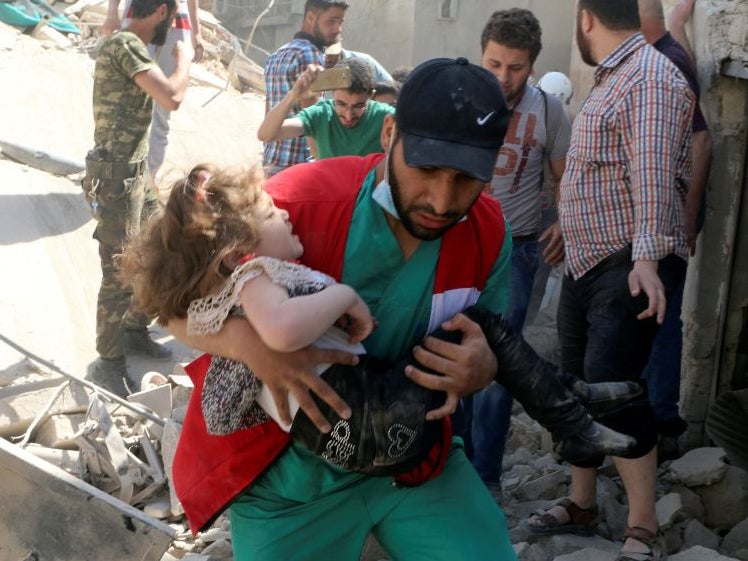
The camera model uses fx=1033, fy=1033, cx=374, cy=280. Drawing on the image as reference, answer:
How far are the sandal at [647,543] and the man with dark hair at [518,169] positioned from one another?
2.95 feet

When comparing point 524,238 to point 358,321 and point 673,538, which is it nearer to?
point 673,538

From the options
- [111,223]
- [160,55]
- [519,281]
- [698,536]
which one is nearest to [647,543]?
[698,536]

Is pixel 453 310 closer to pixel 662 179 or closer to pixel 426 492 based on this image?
pixel 426 492

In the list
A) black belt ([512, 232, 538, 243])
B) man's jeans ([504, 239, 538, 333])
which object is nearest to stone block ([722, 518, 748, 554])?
man's jeans ([504, 239, 538, 333])

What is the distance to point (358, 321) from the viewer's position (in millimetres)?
2432

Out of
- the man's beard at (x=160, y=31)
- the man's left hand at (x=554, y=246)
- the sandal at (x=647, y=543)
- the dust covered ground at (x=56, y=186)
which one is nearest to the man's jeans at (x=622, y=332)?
the sandal at (x=647, y=543)

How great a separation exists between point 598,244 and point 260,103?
11.1m

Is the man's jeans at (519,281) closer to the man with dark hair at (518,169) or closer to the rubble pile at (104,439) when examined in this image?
the man with dark hair at (518,169)

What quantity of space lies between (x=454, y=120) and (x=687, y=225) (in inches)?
98.2

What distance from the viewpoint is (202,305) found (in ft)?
7.95

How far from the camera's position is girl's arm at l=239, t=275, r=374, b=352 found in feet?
7.49

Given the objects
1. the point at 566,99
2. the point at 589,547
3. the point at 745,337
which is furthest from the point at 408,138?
the point at 566,99

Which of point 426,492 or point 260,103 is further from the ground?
point 426,492

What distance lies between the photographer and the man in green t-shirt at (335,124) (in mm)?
5559
